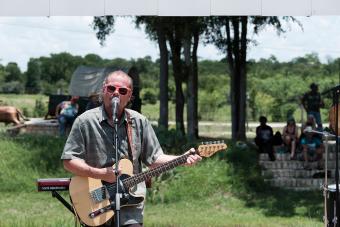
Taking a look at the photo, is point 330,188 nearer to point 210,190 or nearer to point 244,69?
point 210,190

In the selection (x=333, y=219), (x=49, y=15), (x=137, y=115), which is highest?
(x=49, y=15)

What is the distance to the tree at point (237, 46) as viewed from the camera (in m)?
18.9

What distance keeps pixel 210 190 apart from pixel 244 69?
673 cm

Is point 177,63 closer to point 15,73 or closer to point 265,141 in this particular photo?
point 265,141

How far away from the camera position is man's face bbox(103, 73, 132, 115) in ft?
15.7

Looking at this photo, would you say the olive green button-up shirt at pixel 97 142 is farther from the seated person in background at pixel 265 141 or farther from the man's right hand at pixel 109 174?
the seated person in background at pixel 265 141

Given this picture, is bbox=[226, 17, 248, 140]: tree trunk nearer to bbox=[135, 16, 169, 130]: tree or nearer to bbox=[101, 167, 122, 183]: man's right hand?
bbox=[135, 16, 169, 130]: tree

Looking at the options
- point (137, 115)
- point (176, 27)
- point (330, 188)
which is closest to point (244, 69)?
point (176, 27)

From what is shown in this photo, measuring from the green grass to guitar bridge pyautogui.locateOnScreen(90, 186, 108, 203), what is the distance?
5710mm

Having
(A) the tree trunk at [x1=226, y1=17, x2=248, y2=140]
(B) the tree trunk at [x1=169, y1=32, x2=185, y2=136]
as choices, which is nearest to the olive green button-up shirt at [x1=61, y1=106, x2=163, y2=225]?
(A) the tree trunk at [x1=226, y1=17, x2=248, y2=140]

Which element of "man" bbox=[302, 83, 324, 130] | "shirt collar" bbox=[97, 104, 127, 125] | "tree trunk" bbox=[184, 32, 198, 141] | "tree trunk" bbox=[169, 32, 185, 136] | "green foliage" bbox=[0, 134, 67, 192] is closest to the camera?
"shirt collar" bbox=[97, 104, 127, 125]

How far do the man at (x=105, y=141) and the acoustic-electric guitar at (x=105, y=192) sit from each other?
7cm

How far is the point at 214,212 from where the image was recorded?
12016 mm

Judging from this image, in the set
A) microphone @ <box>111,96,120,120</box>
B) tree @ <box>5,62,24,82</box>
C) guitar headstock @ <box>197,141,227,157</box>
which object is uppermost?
tree @ <box>5,62,24,82</box>
